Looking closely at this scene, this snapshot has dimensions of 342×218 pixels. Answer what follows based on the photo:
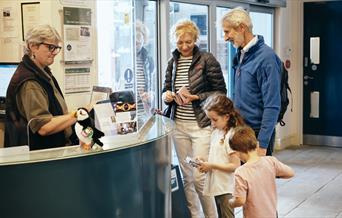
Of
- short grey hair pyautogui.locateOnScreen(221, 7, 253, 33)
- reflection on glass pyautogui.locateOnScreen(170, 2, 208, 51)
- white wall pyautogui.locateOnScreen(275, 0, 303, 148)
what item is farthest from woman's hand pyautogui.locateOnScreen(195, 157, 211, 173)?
white wall pyautogui.locateOnScreen(275, 0, 303, 148)

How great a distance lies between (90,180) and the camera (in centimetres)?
232

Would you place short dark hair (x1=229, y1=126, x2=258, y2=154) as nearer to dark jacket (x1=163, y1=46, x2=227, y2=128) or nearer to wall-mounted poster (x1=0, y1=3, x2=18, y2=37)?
dark jacket (x1=163, y1=46, x2=227, y2=128)

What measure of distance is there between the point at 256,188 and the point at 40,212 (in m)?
1.04

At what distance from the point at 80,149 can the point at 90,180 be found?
145 millimetres

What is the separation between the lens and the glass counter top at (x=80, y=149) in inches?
86.1

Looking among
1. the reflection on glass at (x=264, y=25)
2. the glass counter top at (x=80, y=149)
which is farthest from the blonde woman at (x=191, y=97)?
the reflection on glass at (x=264, y=25)

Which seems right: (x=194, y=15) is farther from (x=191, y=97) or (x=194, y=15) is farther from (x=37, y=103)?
(x=37, y=103)

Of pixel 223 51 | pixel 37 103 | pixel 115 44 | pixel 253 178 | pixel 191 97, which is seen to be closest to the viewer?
pixel 253 178

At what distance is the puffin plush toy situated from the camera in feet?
7.75

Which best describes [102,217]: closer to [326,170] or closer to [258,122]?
[258,122]

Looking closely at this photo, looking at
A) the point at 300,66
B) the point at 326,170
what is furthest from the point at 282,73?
the point at 300,66

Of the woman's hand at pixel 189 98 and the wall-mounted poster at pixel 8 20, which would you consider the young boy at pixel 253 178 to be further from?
the wall-mounted poster at pixel 8 20

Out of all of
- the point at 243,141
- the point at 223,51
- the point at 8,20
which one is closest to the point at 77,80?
the point at 8,20

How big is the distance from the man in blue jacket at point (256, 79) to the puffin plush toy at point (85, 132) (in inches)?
44.0
